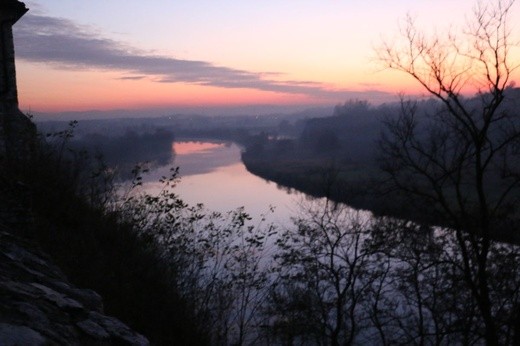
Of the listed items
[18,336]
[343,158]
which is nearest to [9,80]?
[18,336]

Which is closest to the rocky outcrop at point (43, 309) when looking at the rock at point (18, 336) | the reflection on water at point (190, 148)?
the rock at point (18, 336)

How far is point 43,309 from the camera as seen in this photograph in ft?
10.6

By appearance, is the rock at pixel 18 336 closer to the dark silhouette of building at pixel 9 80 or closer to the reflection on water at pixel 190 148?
the dark silhouette of building at pixel 9 80

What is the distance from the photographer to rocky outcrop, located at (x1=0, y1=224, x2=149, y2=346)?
280 centimetres

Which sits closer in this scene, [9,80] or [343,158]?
[9,80]

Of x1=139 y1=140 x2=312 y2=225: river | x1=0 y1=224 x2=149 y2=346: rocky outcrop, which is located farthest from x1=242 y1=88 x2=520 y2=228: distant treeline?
x1=0 y1=224 x2=149 y2=346: rocky outcrop

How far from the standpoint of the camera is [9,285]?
3.34 meters

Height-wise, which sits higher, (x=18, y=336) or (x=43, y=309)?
(x=18, y=336)

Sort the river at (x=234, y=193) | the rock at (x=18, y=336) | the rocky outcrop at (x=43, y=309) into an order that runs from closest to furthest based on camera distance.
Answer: the rock at (x=18, y=336) < the rocky outcrop at (x=43, y=309) < the river at (x=234, y=193)

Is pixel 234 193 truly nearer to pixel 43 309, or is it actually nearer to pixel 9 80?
pixel 9 80

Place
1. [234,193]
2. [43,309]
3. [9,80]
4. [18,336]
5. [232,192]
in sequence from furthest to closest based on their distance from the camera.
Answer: [232,192] → [234,193] → [9,80] → [43,309] → [18,336]

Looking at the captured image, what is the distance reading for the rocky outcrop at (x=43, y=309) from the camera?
280 centimetres

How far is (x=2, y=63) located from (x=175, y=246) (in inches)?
Result: 267

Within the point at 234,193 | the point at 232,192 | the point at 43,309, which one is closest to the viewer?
the point at 43,309
